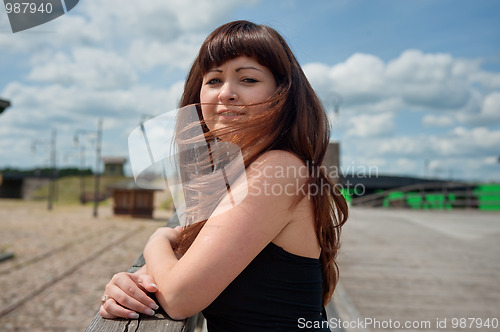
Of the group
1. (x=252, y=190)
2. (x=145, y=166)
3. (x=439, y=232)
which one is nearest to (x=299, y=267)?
(x=252, y=190)

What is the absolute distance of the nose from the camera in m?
1.21

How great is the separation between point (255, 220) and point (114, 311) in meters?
0.45

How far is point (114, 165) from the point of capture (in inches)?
2325

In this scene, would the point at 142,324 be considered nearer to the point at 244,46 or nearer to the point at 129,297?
the point at 129,297

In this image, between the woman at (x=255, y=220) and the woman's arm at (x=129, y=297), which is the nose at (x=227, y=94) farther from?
the woman's arm at (x=129, y=297)

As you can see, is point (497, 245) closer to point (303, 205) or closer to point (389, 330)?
point (389, 330)

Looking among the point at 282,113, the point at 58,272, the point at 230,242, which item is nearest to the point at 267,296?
the point at 230,242

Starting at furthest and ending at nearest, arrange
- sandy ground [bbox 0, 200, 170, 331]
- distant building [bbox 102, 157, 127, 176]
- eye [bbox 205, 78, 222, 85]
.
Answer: distant building [bbox 102, 157, 127, 176]
sandy ground [bbox 0, 200, 170, 331]
eye [bbox 205, 78, 222, 85]

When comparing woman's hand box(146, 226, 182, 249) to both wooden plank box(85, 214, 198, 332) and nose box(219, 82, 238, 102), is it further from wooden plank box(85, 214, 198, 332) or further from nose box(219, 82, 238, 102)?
nose box(219, 82, 238, 102)

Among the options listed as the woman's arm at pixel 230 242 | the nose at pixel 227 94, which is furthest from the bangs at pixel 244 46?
the woman's arm at pixel 230 242

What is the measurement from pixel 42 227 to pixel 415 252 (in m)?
16.1

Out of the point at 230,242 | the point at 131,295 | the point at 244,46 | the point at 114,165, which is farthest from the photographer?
the point at 114,165

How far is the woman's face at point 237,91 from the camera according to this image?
1.21 metres

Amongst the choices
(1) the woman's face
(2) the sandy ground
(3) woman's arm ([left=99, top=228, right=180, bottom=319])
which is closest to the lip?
(1) the woman's face
